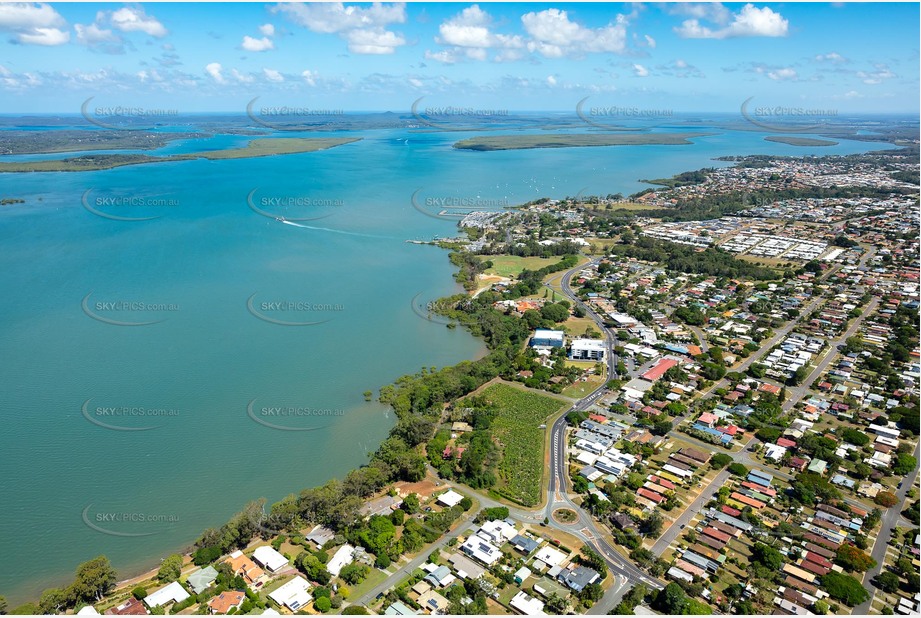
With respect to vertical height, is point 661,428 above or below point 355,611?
above

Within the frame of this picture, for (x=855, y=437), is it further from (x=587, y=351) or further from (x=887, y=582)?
(x=587, y=351)

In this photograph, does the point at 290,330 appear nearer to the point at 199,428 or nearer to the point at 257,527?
the point at 199,428

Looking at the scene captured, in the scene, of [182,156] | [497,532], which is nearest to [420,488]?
[497,532]

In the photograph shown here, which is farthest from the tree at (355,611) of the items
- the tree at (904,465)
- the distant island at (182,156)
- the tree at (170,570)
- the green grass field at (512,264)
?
the distant island at (182,156)

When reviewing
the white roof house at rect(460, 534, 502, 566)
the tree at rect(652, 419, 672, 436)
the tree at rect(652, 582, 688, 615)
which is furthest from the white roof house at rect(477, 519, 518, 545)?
the tree at rect(652, 419, 672, 436)

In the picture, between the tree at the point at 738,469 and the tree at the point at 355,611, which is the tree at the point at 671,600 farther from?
the tree at the point at 355,611
